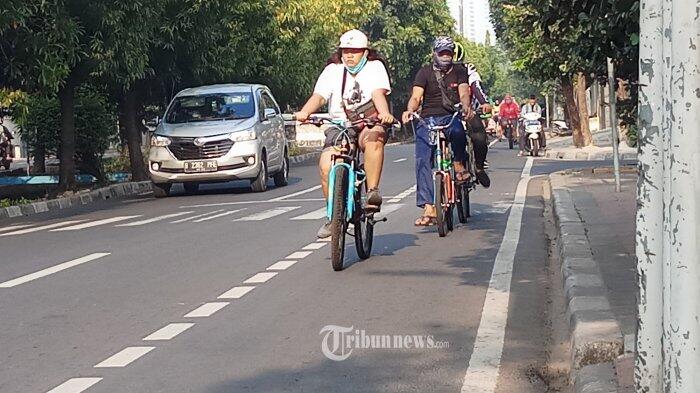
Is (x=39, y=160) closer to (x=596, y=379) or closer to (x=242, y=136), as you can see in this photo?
(x=242, y=136)

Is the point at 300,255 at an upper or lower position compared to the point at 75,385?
lower

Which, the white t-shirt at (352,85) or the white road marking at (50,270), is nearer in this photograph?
the white road marking at (50,270)

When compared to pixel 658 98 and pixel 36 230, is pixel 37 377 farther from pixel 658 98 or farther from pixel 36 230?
pixel 36 230

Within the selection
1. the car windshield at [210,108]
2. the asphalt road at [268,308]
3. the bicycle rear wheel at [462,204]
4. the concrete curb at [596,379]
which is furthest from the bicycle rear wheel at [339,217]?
the car windshield at [210,108]

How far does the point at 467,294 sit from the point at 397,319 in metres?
1.09

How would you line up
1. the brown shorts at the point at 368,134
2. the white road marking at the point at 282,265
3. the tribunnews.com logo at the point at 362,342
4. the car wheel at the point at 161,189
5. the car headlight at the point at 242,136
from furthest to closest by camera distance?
the car wheel at the point at 161,189 < the car headlight at the point at 242,136 < the brown shorts at the point at 368,134 < the white road marking at the point at 282,265 < the tribunnews.com logo at the point at 362,342

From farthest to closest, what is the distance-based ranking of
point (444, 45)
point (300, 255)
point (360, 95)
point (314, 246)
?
point (444, 45) → point (314, 246) → point (300, 255) → point (360, 95)

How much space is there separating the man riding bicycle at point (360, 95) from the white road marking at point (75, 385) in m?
4.32

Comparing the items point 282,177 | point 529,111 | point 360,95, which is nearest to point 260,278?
point 360,95

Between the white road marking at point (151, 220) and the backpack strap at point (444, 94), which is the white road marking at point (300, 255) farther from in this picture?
the white road marking at point (151, 220)

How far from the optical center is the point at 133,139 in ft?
89.0

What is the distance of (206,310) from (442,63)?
5020 millimetres

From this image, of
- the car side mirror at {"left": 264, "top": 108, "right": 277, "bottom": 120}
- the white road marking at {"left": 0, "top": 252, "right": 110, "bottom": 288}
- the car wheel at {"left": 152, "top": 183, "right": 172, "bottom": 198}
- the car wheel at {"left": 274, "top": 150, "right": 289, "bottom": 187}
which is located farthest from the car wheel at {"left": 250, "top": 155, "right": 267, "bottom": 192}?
the white road marking at {"left": 0, "top": 252, "right": 110, "bottom": 288}

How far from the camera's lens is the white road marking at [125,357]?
674 cm
